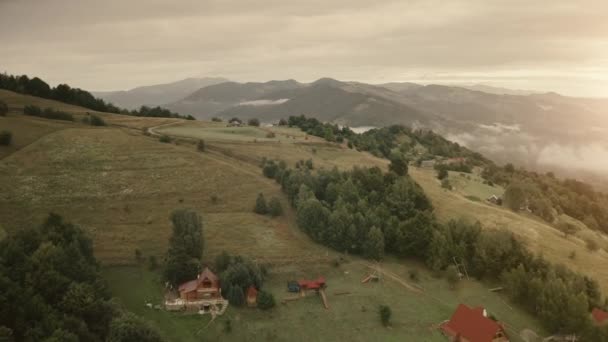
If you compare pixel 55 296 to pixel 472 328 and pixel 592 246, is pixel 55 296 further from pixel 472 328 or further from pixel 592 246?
pixel 592 246

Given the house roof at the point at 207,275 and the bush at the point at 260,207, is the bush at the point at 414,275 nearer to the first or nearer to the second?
the bush at the point at 260,207

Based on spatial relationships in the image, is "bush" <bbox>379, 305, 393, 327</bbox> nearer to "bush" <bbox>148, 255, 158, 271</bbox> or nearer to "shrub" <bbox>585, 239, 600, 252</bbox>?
"bush" <bbox>148, 255, 158, 271</bbox>

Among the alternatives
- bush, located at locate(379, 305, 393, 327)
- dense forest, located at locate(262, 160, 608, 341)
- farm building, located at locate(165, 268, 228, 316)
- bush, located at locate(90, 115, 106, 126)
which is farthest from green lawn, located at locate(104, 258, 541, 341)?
bush, located at locate(90, 115, 106, 126)

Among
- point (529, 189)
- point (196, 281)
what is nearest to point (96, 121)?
point (196, 281)

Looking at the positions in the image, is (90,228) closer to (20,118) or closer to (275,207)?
(275,207)

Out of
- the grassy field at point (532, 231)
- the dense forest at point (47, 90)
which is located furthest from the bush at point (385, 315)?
the dense forest at point (47, 90)

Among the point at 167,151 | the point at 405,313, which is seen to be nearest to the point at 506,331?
the point at 405,313

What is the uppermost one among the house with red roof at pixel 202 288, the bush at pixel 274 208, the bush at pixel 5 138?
the bush at pixel 5 138

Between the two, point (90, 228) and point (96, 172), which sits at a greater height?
point (96, 172)
